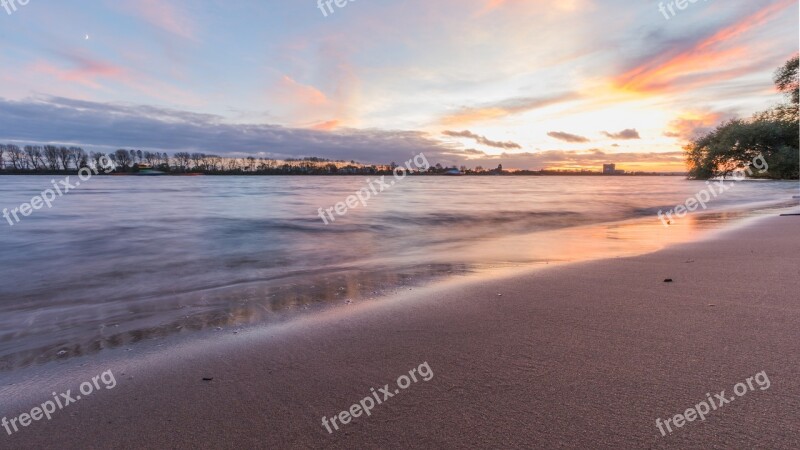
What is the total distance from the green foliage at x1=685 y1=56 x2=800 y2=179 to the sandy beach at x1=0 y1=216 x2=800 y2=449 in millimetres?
42311

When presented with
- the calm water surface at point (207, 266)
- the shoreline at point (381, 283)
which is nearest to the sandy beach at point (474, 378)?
the shoreline at point (381, 283)

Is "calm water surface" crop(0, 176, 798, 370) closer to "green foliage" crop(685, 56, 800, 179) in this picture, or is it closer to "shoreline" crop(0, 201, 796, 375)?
"shoreline" crop(0, 201, 796, 375)

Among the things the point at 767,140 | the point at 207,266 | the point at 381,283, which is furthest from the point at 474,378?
the point at 767,140

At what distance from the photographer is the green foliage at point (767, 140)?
112ft

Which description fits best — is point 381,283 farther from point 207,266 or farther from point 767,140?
point 767,140

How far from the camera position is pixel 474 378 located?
2.55 metres

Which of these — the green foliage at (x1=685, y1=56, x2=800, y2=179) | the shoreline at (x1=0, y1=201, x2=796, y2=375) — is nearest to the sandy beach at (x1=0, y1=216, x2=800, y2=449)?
the shoreline at (x1=0, y1=201, x2=796, y2=375)

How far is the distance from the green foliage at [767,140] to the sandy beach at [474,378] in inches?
1666

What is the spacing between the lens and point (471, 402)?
2.28 m

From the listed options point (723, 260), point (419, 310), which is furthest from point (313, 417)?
point (723, 260)

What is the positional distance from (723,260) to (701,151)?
5195cm

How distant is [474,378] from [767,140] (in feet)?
158

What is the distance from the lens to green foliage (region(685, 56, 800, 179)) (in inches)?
1342

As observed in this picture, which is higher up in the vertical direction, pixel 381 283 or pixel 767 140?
pixel 767 140
